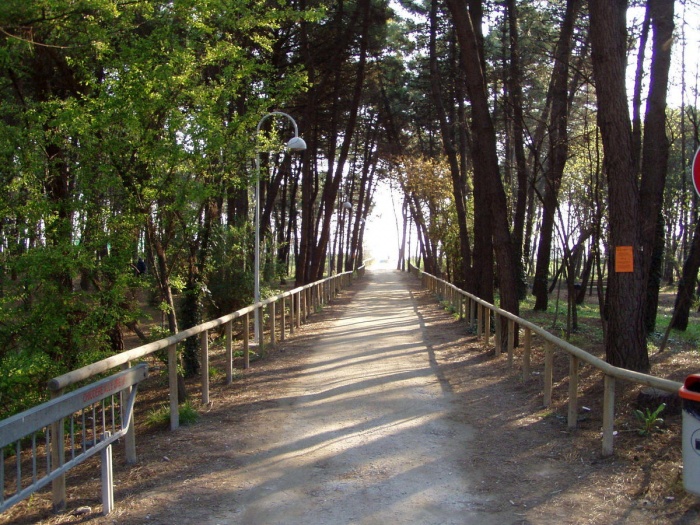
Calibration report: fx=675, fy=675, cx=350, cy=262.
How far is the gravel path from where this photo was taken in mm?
4789

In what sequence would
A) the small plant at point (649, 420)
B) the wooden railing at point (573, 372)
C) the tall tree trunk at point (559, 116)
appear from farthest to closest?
the tall tree trunk at point (559, 116), the small plant at point (649, 420), the wooden railing at point (573, 372)

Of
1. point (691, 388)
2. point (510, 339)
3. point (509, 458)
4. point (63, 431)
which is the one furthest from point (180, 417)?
point (510, 339)

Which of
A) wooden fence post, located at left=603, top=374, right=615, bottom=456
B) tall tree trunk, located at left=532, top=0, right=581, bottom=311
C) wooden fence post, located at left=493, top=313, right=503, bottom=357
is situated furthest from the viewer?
tall tree trunk, located at left=532, top=0, right=581, bottom=311

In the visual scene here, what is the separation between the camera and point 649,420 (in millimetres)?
6234

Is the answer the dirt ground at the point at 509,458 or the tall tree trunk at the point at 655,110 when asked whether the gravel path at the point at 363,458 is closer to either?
the dirt ground at the point at 509,458

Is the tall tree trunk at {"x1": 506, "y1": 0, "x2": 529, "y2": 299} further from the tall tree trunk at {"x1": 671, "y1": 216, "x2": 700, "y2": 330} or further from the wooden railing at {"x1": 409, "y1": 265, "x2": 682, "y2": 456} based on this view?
the wooden railing at {"x1": 409, "y1": 265, "x2": 682, "y2": 456}

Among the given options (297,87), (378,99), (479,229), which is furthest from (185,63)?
(378,99)

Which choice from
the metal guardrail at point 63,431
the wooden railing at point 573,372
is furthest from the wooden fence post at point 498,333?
the metal guardrail at point 63,431

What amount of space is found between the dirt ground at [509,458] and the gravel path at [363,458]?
0.19 metres

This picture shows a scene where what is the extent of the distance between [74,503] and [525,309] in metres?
18.1

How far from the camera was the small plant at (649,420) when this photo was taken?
6.24 m

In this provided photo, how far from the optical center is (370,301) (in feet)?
84.5

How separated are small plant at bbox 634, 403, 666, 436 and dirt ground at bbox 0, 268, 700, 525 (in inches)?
2.6

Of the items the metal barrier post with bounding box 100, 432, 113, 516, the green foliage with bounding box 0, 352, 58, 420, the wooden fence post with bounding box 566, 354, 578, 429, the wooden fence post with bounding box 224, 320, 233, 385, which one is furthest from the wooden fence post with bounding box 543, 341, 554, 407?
the green foliage with bounding box 0, 352, 58, 420
